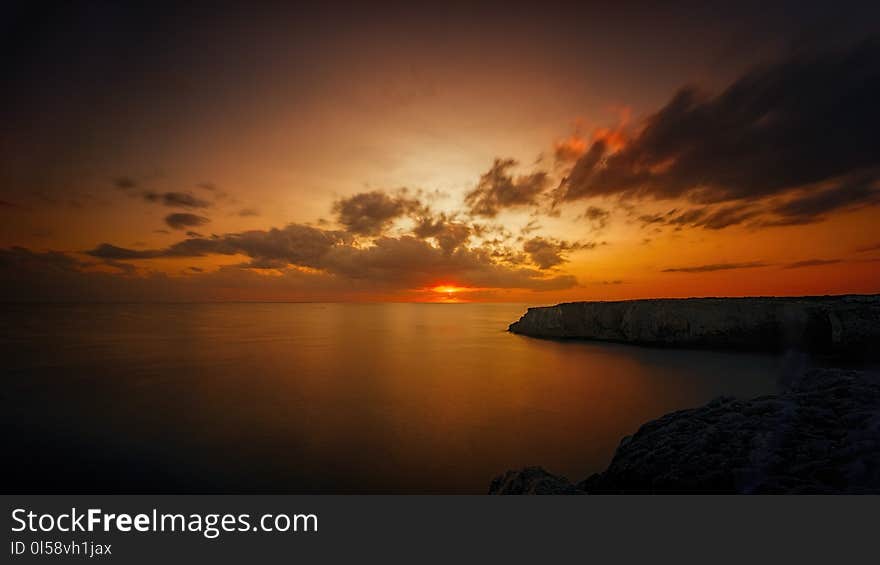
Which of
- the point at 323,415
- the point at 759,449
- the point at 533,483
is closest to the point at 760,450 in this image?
the point at 759,449

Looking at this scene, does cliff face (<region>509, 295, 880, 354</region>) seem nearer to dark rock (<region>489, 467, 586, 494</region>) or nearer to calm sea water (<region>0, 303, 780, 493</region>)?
calm sea water (<region>0, 303, 780, 493</region>)

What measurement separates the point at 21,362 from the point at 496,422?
28.0 meters

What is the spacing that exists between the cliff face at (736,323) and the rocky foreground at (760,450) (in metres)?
22.7

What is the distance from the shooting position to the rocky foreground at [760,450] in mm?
4180

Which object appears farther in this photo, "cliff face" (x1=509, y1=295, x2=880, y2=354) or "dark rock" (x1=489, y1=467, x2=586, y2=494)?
"cliff face" (x1=509, y1=295, x2=880, y2=354)

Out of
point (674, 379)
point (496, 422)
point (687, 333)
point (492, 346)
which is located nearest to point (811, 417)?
point (496, 422)

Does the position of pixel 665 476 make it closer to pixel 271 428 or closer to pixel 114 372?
pixel 271 428

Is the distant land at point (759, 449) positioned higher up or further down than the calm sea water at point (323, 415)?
higher up

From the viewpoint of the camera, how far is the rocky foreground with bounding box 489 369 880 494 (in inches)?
165

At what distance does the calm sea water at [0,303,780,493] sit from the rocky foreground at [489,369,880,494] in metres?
3.26

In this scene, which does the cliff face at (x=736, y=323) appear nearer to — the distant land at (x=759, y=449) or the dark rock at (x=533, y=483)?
the distant land at (x=759, y=449)

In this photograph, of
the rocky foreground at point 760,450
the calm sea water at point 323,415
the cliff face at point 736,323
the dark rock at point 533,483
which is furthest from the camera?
the cliff face at point 736,323

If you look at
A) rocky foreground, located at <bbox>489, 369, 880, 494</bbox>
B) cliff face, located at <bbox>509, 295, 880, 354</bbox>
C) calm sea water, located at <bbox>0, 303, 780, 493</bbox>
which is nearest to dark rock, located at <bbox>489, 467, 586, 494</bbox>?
rocky foreground, located at <bbox>489, 369, 880, 494</bbox>

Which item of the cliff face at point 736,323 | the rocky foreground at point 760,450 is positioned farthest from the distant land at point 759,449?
the cliff face at point 736,323
